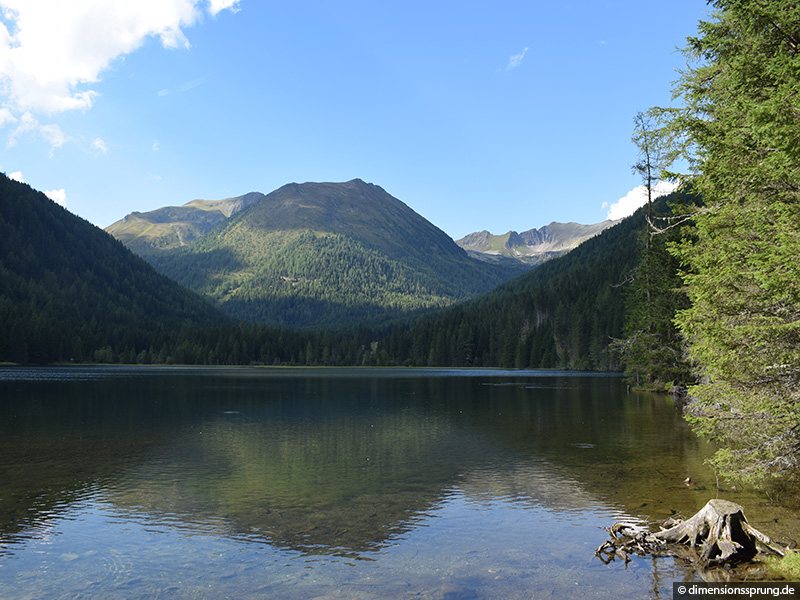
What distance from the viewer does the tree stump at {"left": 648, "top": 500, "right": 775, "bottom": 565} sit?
13.8 meters

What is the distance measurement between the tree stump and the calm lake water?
3.70ft

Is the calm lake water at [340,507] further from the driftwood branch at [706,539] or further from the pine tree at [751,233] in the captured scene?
the pine tree at [751,233]

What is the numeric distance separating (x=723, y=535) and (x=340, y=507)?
11.8 metres

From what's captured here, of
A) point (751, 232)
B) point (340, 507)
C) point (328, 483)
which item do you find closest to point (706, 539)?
point (751, 232)

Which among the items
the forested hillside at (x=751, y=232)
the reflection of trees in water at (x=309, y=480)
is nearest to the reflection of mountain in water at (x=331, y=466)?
the reflection of trees in water at (x=309, y=480)

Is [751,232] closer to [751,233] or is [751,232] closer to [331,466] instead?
[751,233]

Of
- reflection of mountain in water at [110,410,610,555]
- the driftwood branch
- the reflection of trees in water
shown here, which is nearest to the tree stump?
the driftwood branch

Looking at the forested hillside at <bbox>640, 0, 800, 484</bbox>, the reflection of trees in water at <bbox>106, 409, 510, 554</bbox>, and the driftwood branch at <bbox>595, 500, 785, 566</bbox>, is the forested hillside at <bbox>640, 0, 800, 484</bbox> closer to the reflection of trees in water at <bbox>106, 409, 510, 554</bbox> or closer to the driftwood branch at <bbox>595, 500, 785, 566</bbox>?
the driftwood branch at <bbox>595, 500, 785, 566</bbox>

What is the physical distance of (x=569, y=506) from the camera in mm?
19875

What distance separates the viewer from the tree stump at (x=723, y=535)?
13.8 meters

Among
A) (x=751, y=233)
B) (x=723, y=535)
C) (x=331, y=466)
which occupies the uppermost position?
(x=751, y=233)

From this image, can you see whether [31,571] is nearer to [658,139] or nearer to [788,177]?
[788,177]

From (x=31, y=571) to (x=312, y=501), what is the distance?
897 cm

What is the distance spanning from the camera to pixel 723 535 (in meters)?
14.0
